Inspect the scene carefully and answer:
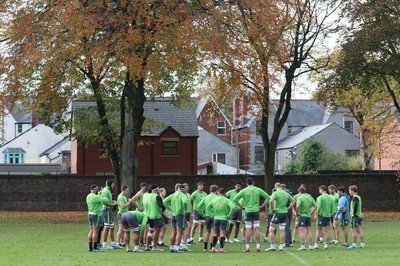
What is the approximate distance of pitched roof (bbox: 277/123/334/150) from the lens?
3947 inches

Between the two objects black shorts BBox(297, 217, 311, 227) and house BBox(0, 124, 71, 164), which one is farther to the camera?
house BBox(0, 124, 71, 164)

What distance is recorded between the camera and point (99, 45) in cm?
4131

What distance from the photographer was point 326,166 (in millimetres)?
88875

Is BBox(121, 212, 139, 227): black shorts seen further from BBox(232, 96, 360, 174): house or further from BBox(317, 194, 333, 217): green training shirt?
BBox(232, 96, 360, 174): house

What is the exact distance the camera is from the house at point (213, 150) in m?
104

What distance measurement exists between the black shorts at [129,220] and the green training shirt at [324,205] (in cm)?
641

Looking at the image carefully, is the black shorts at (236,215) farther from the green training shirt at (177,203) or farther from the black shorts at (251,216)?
the green training shirt at (177,203)

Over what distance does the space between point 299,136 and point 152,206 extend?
248 feet

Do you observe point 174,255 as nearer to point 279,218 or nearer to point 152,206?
point 152,206

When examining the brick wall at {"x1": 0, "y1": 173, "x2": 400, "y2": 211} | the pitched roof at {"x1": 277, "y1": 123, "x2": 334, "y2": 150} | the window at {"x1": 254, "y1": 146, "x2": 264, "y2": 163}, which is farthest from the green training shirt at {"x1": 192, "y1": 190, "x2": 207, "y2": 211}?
the window at {"x1": 254, "y1": 146, "x2": 264, "y2": 163}

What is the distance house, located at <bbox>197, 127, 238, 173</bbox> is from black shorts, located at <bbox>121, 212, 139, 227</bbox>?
75.8m

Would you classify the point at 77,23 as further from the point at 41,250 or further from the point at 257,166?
the point at 257,166

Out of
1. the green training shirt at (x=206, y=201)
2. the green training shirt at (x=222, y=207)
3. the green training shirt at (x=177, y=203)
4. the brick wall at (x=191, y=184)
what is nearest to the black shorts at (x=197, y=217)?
the green training shirt at (x=206, y=201)

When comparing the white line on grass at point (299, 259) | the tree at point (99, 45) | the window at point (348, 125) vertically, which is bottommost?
the white line on grass at point (299, 259)
